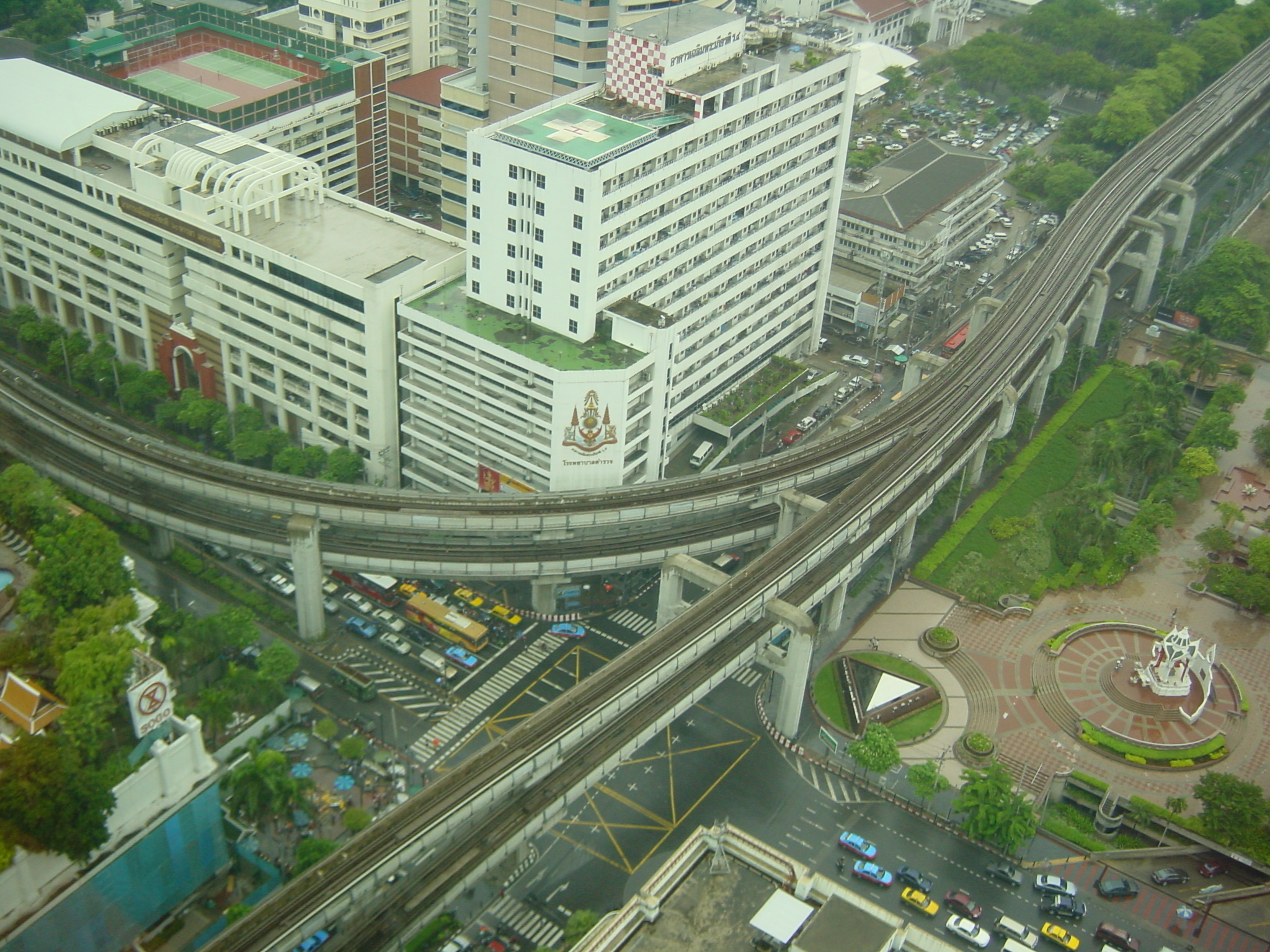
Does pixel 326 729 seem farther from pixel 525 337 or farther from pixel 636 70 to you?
pixel 636 70

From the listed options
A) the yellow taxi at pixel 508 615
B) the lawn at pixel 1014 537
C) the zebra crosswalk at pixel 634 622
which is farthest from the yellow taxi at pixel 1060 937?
the yellow taxi at pixel 508 615

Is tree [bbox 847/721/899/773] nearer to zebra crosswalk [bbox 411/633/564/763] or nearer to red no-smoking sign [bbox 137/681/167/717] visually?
zebra crosswalk [bbox 411/633/564/763]

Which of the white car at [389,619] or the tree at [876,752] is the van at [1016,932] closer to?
the tree at [876,752]

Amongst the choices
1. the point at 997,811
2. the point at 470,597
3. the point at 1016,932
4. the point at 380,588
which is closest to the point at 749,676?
the point at 997,811

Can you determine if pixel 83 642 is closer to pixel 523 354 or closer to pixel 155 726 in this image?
pixel 155 726

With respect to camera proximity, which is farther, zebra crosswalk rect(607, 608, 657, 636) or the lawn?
the lawn

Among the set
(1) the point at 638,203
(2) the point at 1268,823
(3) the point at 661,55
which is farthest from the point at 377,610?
(2) the point at 1268,823

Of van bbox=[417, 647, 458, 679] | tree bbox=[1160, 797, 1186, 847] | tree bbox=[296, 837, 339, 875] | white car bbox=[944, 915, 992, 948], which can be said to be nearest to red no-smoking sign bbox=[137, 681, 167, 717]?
tree bbox=[296, 837, 339, 875]
